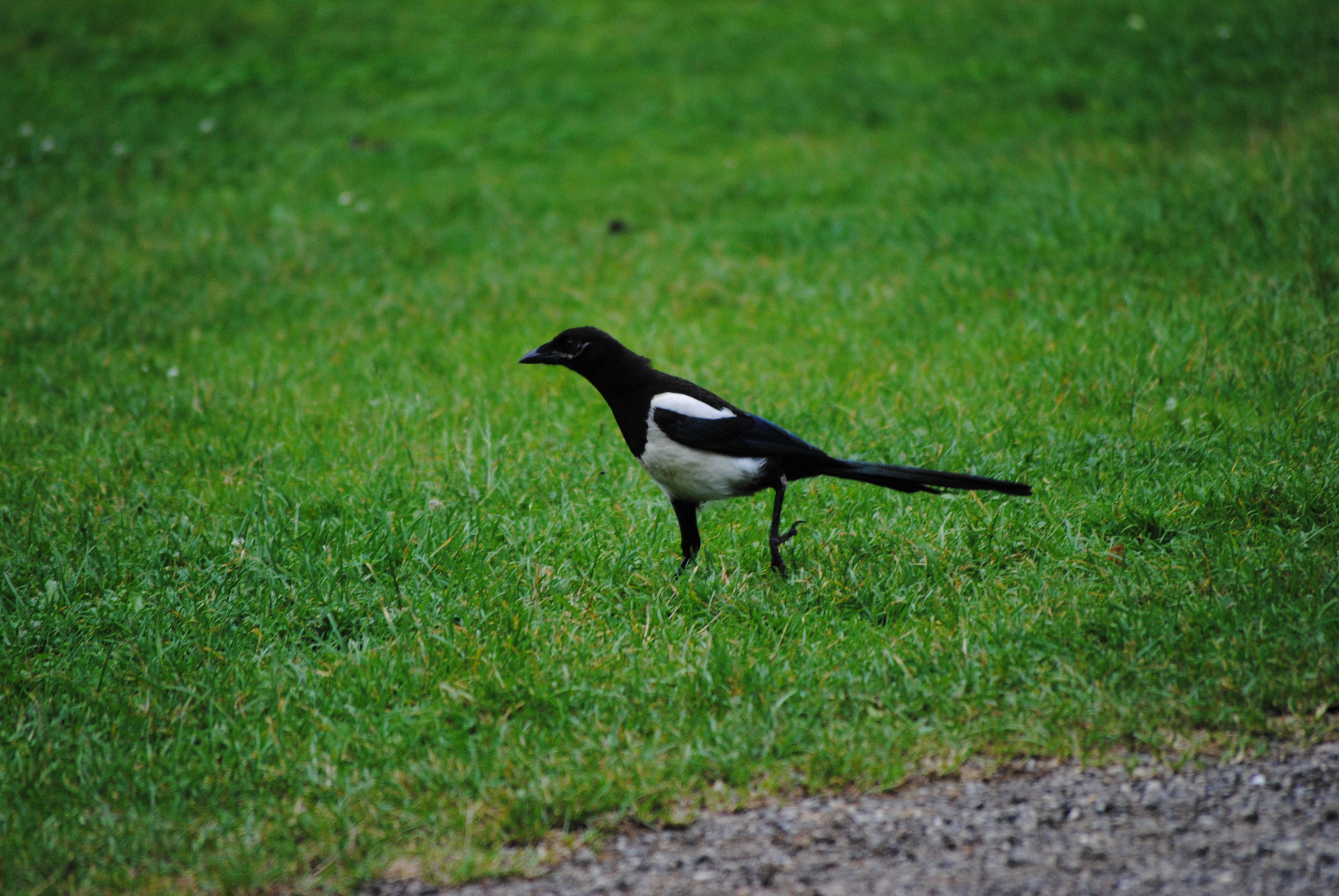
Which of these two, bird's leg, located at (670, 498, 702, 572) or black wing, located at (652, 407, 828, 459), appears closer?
black wing, located at (652, 407, 828, 459)

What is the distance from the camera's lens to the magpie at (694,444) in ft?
11.9

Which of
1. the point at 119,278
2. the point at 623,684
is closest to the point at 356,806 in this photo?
the point at 623,684

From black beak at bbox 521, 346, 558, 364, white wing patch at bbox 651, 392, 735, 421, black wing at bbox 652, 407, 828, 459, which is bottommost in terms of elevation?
black wing at bbox 652, 407, 828, 459

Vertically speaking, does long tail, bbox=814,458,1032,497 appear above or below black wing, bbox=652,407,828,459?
below

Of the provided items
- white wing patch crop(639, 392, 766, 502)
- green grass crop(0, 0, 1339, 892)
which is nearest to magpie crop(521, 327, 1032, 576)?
white wing patch crop(639, 392, 766, 502)

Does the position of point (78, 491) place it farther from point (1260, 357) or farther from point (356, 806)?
point (1260, 357)

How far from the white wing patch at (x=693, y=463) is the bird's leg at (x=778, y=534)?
10 cm

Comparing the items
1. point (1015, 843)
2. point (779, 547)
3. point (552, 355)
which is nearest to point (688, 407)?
point (552, 355)

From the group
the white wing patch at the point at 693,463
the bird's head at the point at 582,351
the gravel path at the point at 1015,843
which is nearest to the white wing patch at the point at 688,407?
the white wing patch at the point at 693,463

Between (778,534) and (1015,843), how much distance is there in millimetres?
1430

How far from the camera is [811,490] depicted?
4.69m

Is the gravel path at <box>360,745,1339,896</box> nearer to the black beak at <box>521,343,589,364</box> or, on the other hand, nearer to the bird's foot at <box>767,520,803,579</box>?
the bird's foot at <box>767,520,803,579</box>

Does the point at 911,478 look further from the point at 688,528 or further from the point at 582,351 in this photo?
the point at 582,351

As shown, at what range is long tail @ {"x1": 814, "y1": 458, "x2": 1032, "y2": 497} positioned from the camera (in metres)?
3.35
